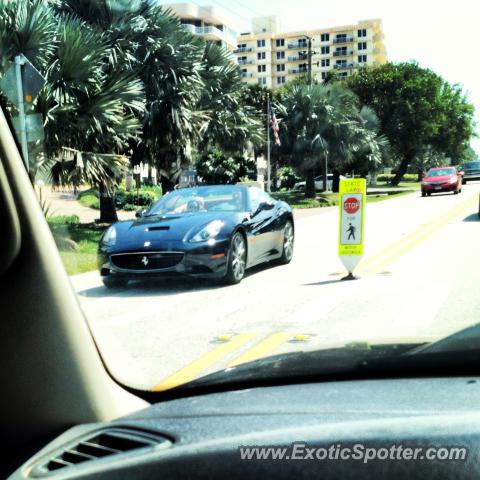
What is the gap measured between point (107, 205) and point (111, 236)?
540mm

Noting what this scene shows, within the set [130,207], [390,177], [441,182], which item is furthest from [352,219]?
[390,177]

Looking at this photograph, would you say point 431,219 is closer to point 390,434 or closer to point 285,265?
point 285,265

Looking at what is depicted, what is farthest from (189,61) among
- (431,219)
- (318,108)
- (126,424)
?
(318,108)

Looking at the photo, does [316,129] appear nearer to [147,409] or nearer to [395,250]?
[395,250]

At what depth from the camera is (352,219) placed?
29.1ft

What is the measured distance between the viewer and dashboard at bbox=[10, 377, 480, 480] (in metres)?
1.36

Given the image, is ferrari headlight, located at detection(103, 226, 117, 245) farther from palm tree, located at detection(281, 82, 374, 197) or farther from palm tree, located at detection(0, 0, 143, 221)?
palm tree, located at detection(281, 82, 374, 197)

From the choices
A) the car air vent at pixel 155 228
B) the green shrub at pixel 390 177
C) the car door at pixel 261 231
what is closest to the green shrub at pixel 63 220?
the car air vent at pixel 155 228

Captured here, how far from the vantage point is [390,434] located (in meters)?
1.41

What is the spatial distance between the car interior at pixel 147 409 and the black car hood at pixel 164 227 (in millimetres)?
4131

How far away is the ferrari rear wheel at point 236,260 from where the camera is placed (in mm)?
7977

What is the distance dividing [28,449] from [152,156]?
8.54 feet

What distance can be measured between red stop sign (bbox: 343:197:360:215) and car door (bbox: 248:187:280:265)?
107cm

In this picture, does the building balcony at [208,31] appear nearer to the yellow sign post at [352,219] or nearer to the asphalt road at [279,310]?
the asphalt road at [279,310]
